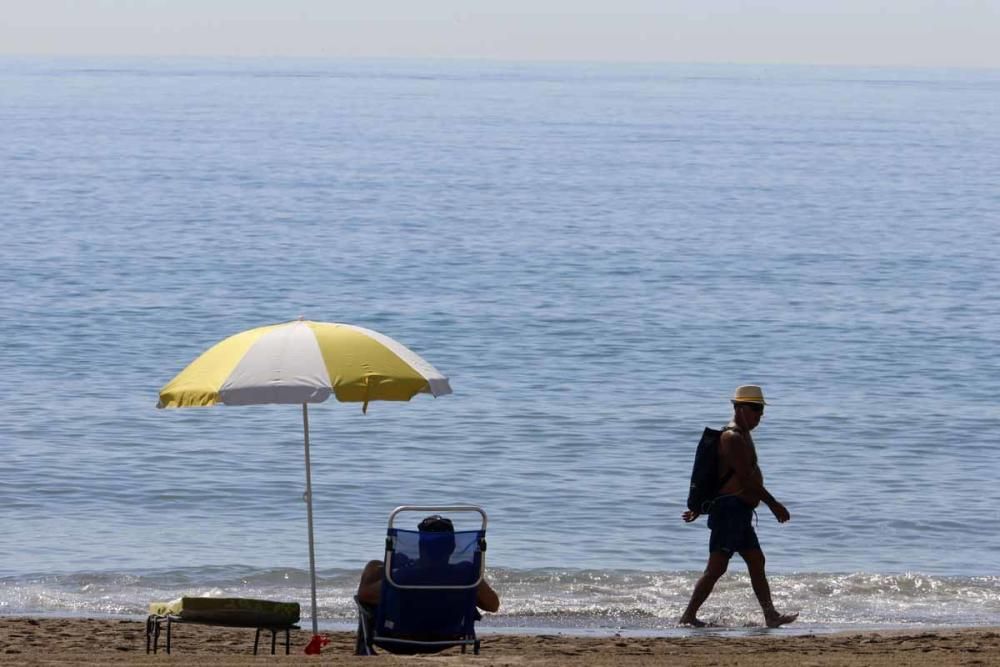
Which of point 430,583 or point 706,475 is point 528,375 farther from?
point 430,583

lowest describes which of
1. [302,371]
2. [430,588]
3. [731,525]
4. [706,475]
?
[430,588]

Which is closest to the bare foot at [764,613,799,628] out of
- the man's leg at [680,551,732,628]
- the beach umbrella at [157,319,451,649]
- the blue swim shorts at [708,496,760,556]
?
the man's leg at [680,551,732,628]

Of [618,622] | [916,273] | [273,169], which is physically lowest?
[618,622]

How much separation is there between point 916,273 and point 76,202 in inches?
963

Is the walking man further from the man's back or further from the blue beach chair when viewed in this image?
the blue beach chair

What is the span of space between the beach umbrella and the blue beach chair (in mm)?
579

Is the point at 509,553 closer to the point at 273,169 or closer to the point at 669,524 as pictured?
the point at 669,524

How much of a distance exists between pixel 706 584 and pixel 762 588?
32 centimetres

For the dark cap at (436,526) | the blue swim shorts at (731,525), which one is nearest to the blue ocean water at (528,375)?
the blue swim shorts at (731,525)

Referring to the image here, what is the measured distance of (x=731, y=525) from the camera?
9438 millimetres

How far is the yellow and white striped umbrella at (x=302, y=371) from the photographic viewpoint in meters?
7.76

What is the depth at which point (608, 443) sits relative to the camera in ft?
53.8

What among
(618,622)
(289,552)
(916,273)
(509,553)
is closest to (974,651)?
(618,622)

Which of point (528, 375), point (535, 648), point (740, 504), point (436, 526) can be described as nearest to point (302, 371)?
point (436, 526)
